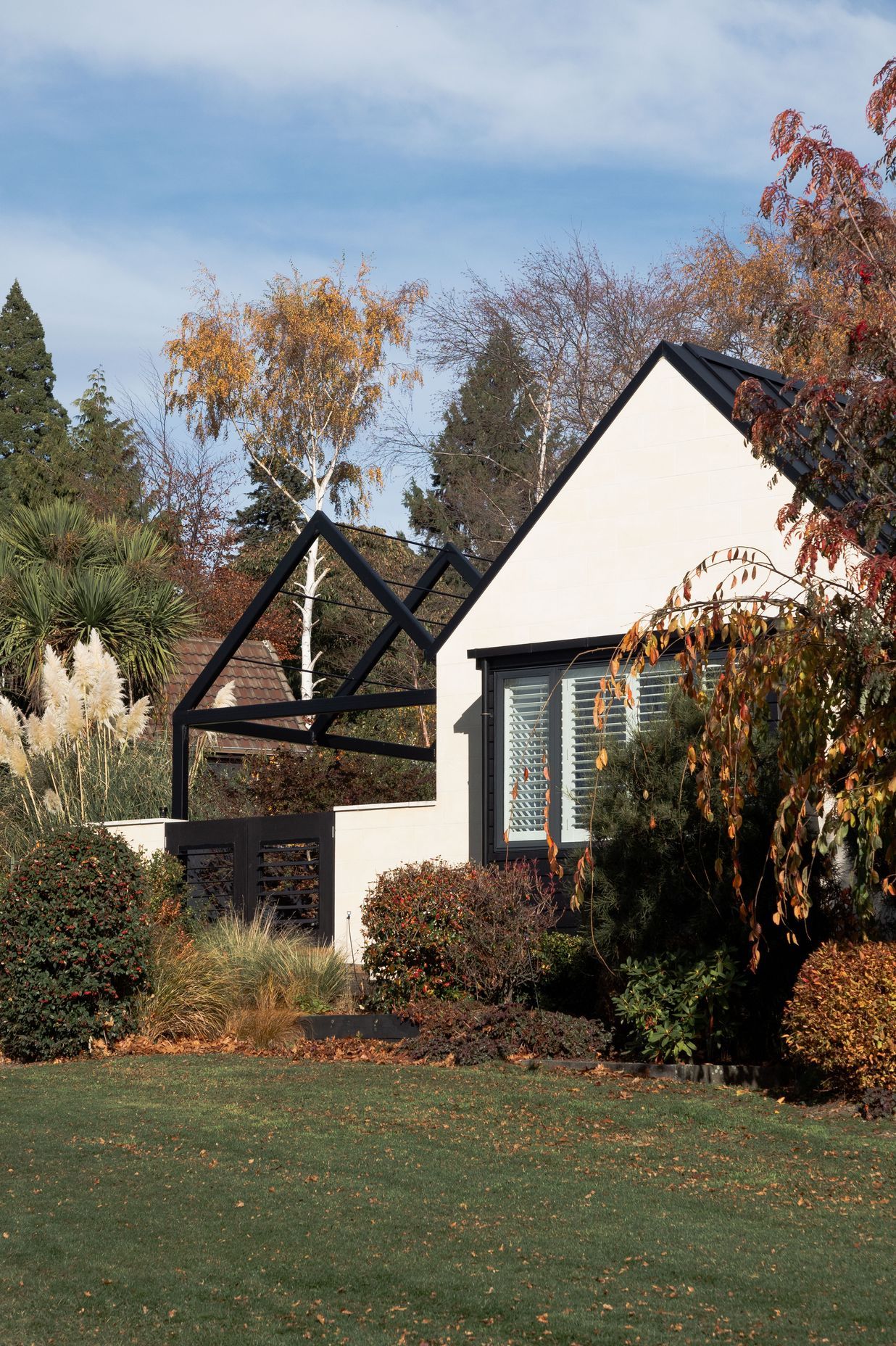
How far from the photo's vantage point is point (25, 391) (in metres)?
47.4

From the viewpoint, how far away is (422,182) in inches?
586

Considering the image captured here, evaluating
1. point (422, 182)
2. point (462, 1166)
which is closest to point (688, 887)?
point (462, 1166)

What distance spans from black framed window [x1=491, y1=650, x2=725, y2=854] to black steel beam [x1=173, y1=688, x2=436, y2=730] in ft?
3.60

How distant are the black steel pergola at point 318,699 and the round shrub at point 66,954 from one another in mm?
3547

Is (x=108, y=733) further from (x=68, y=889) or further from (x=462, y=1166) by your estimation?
(x=462, y=1166)

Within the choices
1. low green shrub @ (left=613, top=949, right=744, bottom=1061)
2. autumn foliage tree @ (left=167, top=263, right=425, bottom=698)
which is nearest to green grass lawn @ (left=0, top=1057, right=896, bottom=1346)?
low green shrub @ (left=613, top=949, right=744, bottom=1061)

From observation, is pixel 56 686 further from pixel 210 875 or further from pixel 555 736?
pixel 555 736

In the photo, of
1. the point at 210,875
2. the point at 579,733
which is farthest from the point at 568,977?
the point at 210,875

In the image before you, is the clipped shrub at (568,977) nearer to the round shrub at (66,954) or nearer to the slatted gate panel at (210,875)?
the round shrub at (66,954)

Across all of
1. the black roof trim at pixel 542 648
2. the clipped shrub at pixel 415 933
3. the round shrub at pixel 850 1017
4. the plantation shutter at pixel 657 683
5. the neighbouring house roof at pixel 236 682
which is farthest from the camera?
the neighbouring house roof at pixel 236 682

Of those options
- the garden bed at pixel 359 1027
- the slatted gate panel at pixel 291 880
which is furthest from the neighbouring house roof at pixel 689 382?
the garden bed at pixel 359 1027

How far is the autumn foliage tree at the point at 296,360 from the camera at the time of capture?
113 feet

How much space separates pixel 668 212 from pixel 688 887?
69.4 feet

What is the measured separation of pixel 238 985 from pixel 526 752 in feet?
11.1
